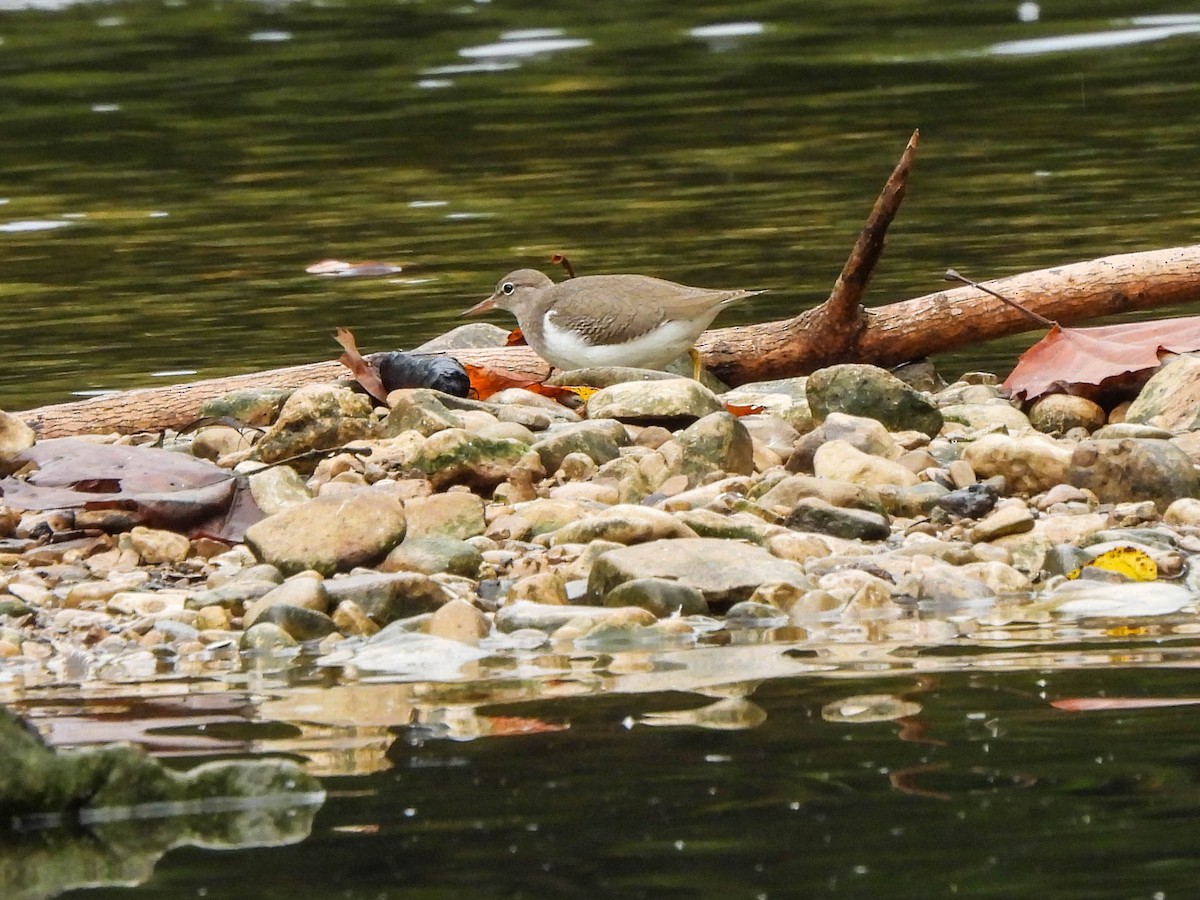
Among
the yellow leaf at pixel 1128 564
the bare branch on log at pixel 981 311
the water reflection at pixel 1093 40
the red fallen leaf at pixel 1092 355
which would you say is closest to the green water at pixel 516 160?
the water reflection at pixel 1093 40

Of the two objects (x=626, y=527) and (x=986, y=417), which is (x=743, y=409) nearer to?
(x=986, y=417)

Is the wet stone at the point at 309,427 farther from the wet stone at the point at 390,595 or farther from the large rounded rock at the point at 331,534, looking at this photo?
the wet stone at the point at 390,595

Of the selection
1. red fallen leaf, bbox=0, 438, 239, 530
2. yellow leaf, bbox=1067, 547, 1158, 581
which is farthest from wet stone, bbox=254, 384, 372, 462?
yellow leaf, bbox=1067, 547, 1158, 581

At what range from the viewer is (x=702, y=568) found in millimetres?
5816

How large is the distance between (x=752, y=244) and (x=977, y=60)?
329 inches

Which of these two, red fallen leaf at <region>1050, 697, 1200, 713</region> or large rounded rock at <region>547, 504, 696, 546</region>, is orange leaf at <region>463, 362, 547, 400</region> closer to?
large rounded rock at <region>547, 504, 696, 546</region>

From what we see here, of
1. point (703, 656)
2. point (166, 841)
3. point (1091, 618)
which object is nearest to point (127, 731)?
point (166, 841)

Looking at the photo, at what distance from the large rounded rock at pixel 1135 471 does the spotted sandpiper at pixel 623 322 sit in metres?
2.45

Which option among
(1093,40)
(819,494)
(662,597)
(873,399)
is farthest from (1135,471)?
(1093,40)

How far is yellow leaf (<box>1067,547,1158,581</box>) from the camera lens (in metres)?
5.87

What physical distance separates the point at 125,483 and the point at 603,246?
264 inches

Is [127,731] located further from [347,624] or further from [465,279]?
[465,279]

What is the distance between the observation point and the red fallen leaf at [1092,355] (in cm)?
831

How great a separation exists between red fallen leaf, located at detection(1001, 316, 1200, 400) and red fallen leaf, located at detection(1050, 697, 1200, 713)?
12.4ft
